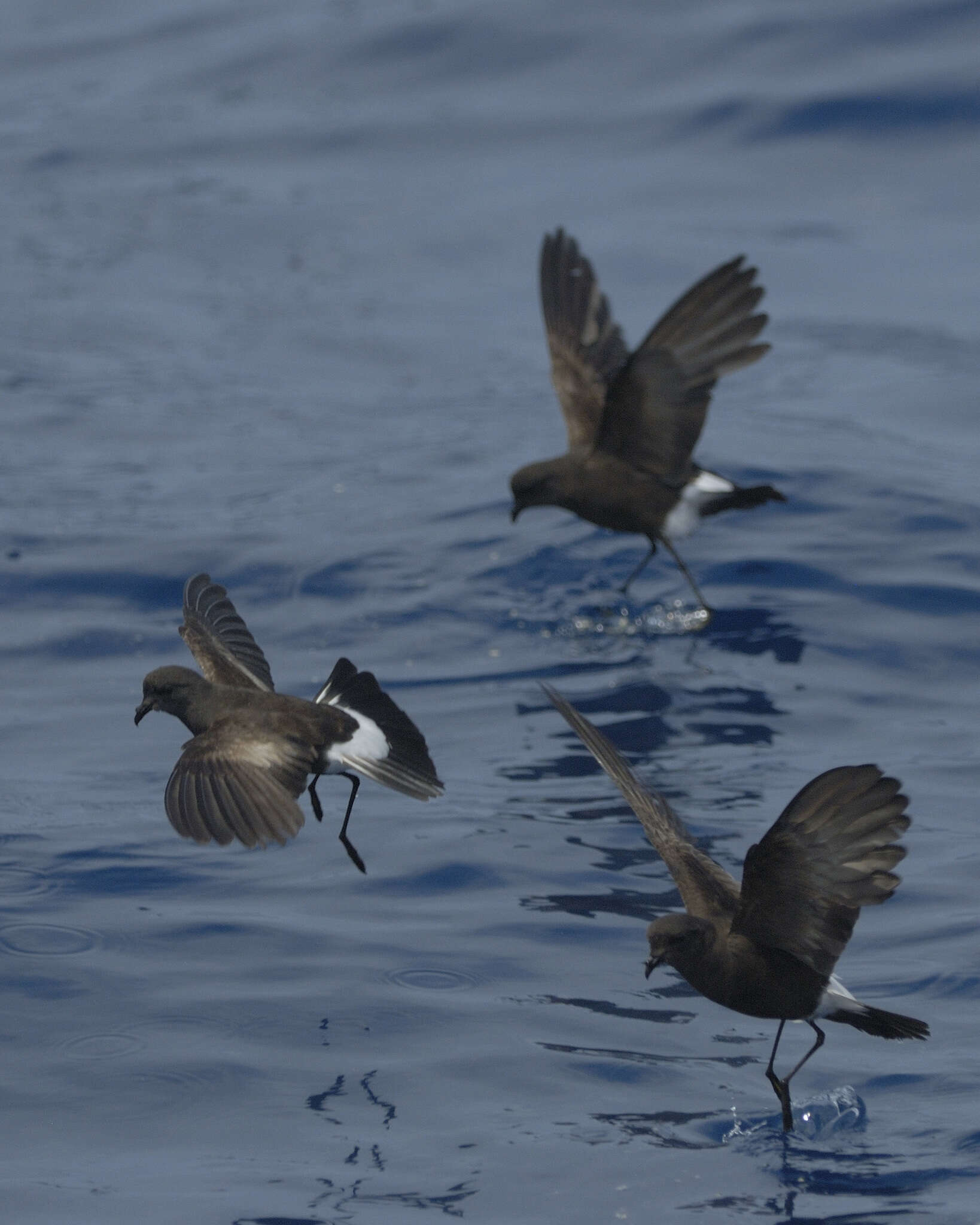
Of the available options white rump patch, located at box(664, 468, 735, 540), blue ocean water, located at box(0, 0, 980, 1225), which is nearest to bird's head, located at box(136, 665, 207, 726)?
blue ocean water, located at box(0, 0, 980, 1225)

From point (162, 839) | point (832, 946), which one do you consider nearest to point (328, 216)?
point (162, 839)

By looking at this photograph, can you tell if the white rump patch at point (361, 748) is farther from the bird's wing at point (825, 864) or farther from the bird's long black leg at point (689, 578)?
the bird's long black leg at point (689, 578)

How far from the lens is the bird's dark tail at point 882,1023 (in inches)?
195

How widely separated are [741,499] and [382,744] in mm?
4068

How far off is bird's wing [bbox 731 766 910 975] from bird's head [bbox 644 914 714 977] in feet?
0.41

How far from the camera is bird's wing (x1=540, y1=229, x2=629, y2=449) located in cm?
999

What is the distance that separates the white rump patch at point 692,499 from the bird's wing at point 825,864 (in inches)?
191

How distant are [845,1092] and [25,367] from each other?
9.61 metres

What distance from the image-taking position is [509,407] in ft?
42.4

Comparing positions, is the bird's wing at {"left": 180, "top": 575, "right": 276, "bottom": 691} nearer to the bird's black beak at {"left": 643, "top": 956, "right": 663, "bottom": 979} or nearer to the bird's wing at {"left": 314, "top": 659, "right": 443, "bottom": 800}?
the bird's wing at {"left": 314, "top": 659, "right": 443, "bottom": 800}

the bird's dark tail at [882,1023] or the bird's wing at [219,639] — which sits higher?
the bird's wing at [219,639]

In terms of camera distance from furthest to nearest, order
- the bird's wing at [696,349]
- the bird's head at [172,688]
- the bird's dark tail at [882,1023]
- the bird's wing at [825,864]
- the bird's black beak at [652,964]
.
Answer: the bird's wing at [696,349] < the bird's head at [172,688] < the bird's dark tail at [882,1023] < the bird's black beak at [652,964] < the bird's wing at [825,864]

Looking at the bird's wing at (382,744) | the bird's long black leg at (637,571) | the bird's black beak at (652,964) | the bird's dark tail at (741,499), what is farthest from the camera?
the bird's long black leg at (637,571)

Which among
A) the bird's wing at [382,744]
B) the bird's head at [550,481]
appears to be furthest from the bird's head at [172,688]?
the bird's head at [550,481]
